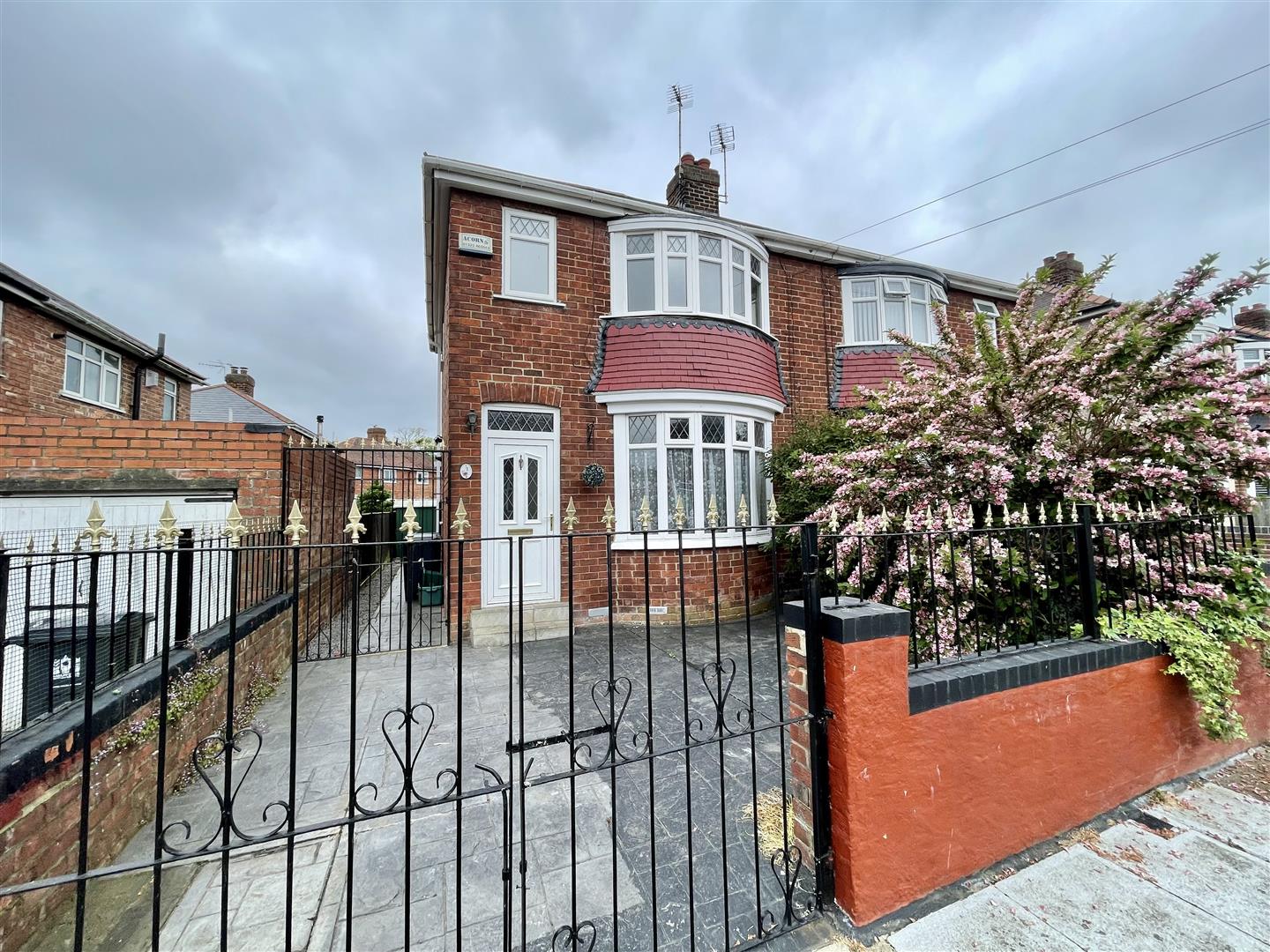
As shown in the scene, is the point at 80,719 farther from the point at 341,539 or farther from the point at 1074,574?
the point at 341,539

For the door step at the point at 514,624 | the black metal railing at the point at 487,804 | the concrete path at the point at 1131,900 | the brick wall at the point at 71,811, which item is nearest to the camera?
the black metal railing at the point at 487,804

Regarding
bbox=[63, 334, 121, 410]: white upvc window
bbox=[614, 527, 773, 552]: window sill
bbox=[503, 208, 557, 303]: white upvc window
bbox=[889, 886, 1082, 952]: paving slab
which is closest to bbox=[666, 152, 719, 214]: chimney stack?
bbox=[503, 208, 557, 303]: white upvc window

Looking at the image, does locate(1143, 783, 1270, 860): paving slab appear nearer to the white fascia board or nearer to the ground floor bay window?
the ground floor bay window

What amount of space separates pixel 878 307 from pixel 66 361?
19.5 metres

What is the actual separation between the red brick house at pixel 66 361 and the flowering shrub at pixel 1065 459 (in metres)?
12.4

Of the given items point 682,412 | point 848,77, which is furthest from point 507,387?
point 848,77

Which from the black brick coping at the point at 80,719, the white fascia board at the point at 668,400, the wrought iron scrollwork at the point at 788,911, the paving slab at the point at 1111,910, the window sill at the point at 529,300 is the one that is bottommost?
the paving slab at the point at 1111,910

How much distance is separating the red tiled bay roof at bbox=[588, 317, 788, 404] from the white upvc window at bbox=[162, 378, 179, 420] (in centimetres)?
1806

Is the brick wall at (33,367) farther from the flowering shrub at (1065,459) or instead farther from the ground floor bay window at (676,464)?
the flowering shrub at (1065,459)

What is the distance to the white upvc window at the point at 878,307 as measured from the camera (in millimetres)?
10000

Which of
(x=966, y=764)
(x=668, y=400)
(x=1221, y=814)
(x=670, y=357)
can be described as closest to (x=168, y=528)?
(x=966, y=764)

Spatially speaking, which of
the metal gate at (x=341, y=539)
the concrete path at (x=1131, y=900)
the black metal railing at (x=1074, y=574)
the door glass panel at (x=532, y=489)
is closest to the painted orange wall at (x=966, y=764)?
the concrete path at (x=1131, y=900)

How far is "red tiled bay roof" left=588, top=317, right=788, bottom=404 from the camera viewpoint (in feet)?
24.9

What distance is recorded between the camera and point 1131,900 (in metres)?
2.30
